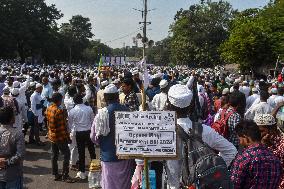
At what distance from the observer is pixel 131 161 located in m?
6.41

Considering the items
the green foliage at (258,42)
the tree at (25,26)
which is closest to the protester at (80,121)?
the green foliage at (258,42)

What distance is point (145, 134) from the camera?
4.38 meters

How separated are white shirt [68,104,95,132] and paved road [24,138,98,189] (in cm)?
116

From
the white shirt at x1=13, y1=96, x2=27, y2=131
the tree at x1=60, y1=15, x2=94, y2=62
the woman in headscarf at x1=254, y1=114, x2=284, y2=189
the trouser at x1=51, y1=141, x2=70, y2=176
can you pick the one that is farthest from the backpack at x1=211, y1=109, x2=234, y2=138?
the tree at x1=60, y1=15, x2=94, y2=62

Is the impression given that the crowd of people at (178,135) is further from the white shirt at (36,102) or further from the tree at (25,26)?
the tree at (25,26)

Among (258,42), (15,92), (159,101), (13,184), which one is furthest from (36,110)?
(258,42)

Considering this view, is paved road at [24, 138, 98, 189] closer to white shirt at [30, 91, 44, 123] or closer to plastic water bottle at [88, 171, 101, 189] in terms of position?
plastic water bottle at [88, 171, 101, 189]

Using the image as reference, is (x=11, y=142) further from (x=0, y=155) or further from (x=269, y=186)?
(x=269, y=186)

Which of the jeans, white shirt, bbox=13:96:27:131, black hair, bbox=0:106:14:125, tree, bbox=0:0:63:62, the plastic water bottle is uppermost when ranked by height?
tree, bbox=0:0:63:62

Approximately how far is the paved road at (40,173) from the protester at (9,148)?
3485 mm

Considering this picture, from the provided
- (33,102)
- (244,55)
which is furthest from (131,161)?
(244,55)

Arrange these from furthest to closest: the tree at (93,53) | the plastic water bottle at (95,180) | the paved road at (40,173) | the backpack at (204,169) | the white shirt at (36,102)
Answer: the tree at (93,53)
the white shirt at (36,102)
the paved road at (40,173)
the plastic water bottle at (95,180)
the backpack at (204,169)

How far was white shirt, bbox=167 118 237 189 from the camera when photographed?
386 cm

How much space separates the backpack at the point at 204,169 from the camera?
3.48m
